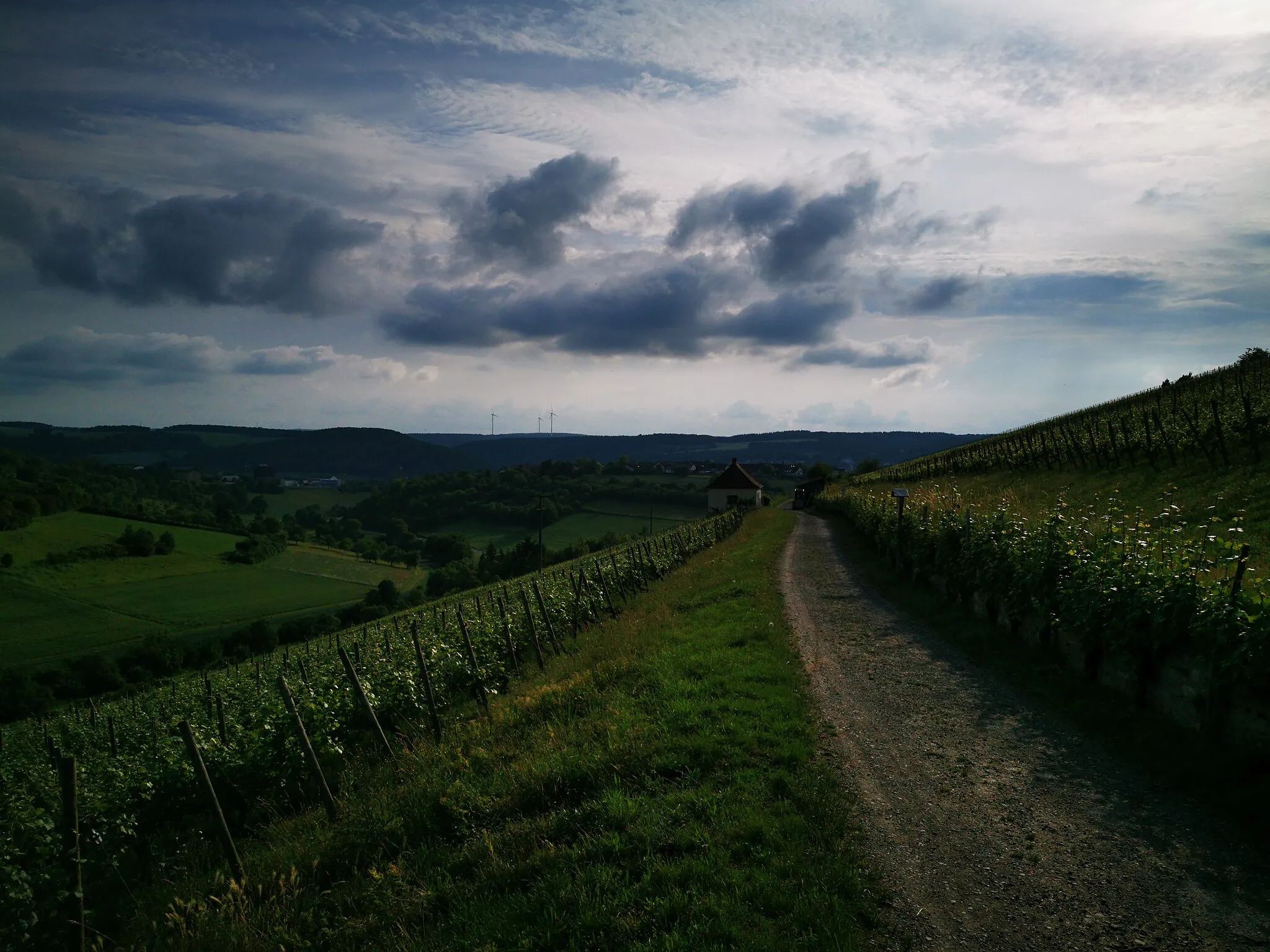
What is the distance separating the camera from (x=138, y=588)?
77.9m

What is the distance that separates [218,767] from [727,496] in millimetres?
87413

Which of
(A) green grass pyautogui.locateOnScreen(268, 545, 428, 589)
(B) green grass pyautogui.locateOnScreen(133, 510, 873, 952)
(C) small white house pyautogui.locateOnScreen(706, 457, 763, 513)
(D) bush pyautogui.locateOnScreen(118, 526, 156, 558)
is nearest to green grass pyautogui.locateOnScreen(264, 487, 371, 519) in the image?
(A) green grass pyautogui.locateOnScreen(268, 545, 428, 589)

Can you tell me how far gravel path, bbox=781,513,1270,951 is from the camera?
5.12m

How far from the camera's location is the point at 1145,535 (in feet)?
37.4

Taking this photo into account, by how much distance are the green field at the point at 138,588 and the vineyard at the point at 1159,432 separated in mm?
68887

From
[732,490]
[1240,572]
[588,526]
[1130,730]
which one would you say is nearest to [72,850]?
[1130,730]

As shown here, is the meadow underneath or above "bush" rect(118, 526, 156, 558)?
above

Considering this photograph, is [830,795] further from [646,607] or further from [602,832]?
[646,607]

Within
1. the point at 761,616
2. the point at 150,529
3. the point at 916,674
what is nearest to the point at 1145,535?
the point at 916,674

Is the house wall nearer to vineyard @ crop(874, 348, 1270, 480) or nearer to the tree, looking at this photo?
vineyard @ crop(874, 348, 1270, 480)

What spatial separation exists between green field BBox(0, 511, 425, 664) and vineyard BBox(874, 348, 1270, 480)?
68.9 metres

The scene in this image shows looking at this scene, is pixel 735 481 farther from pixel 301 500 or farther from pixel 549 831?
pixel 301 500

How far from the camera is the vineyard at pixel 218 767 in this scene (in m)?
6.81

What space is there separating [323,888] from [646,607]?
13.6 m
